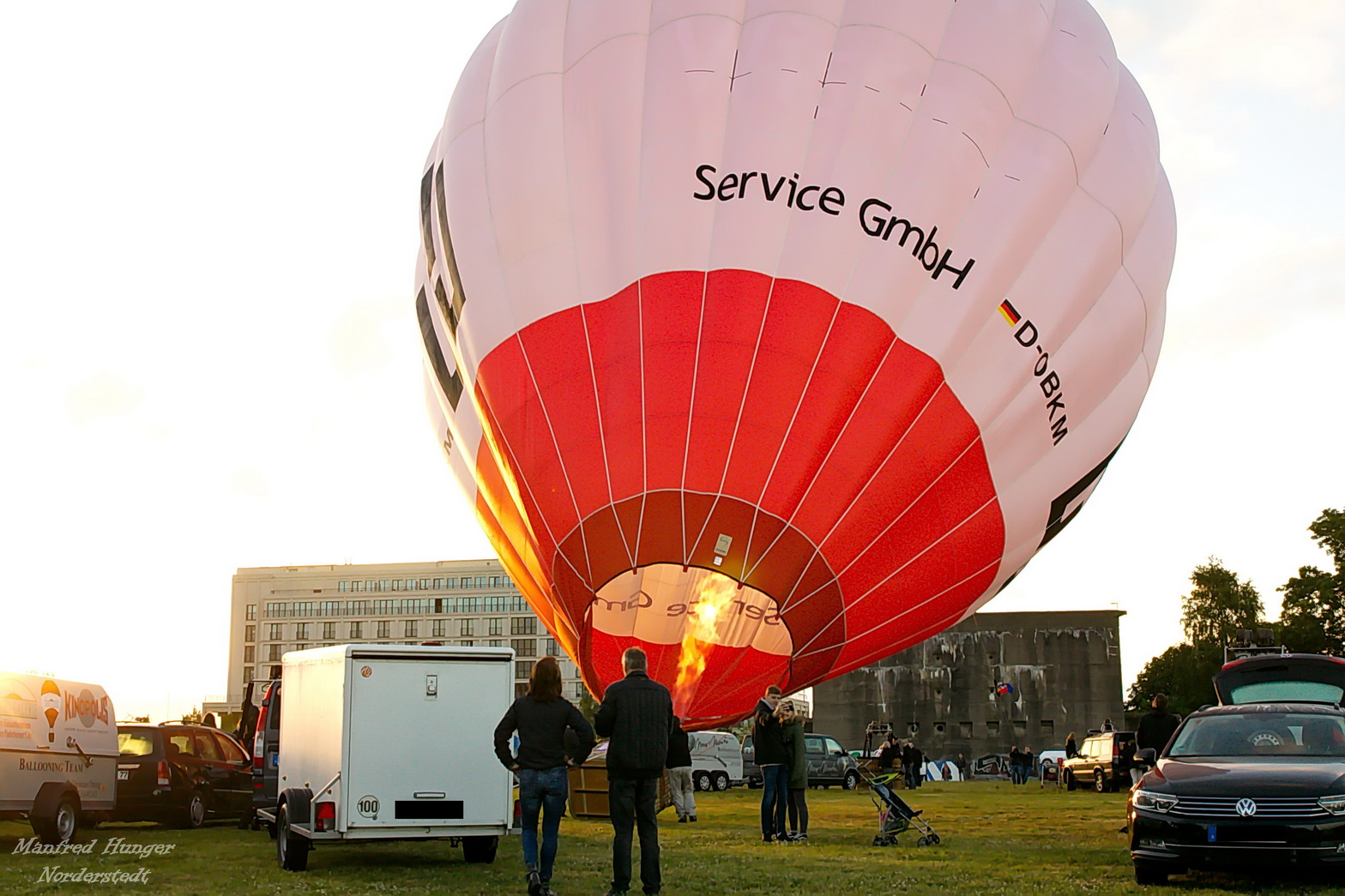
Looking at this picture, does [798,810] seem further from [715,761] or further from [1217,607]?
[1217,607]

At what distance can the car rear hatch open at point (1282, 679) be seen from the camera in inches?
664

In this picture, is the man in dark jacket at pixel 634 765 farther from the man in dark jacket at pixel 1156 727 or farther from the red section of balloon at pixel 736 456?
the man in dark jacket at pixel 1156 727

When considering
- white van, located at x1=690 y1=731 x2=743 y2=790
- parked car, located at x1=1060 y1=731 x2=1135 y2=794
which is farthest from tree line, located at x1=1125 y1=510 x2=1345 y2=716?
white van, located at x1=690 y1=731 x2=743 y2=790

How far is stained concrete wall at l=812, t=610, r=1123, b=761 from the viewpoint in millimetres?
53875

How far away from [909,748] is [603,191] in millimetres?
22596

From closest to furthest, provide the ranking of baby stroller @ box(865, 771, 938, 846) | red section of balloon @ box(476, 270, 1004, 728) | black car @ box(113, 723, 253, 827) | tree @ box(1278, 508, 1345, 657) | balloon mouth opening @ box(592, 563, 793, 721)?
red section of balloon @ box(476, 270, 1004, 728) → balloon mouth opening @ box(592, 563, 793, 721) → baby stroller @ box(865, 771, 938, 846) → black car @ box(113, 723, 253, 827) → tree @ box(1278, 508, 1345, 657)

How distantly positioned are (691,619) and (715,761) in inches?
694

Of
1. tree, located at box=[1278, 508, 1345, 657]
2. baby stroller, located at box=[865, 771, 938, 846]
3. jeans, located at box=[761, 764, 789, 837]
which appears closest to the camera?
baby stroller, located at box=[865, 771, 938, 846]

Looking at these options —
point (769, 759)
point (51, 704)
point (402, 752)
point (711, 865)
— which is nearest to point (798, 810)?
point (769, 759)

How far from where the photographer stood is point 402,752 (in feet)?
32.6

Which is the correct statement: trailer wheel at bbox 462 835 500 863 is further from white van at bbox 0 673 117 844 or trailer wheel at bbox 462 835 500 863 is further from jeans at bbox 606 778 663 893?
white van at bbox 0 673 117 844

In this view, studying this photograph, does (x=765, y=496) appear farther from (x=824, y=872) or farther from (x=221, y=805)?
(x=221, y=805)

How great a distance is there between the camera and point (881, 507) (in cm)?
1113

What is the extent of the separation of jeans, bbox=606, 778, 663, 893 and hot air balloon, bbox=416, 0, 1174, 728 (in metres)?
3.02
